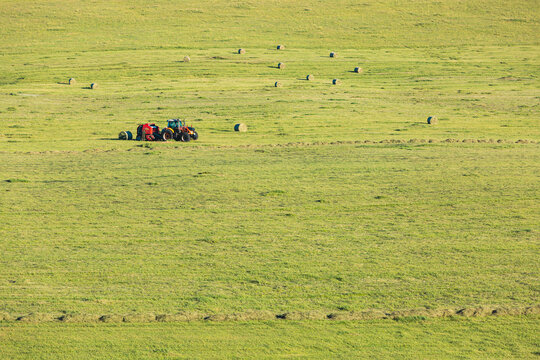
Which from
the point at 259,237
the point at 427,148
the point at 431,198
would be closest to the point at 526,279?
the point at 259,237

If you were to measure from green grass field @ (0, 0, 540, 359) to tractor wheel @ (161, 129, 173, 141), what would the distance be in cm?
81

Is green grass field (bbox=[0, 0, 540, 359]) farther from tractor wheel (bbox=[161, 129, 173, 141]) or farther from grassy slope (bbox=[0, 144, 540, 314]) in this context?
tractor wheel (bbox=[161, 129, 173, 141])

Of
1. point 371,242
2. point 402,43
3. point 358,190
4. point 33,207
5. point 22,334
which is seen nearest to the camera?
point 22,334

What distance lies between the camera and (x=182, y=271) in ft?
55.0

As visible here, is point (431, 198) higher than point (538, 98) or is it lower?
lower

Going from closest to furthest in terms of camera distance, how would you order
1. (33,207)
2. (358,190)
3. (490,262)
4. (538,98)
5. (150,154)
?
A: (490,262)
(33,207)
(358,190)
(150,154)
(538,98)

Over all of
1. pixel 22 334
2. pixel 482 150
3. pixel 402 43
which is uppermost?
pixel 402 43

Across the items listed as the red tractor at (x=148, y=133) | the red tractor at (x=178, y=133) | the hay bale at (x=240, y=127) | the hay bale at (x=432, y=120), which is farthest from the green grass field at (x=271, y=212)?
the red tractor at (x=148, y=133)

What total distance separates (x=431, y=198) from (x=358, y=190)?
2832mm

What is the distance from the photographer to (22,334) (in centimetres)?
1302

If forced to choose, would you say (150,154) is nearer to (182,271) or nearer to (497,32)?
(182,271)

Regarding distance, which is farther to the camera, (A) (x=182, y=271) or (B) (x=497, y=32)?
(B) (x=497, y=32)

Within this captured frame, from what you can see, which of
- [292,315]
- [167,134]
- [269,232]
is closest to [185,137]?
[167,134]

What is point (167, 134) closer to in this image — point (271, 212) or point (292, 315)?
point (271, 212)
